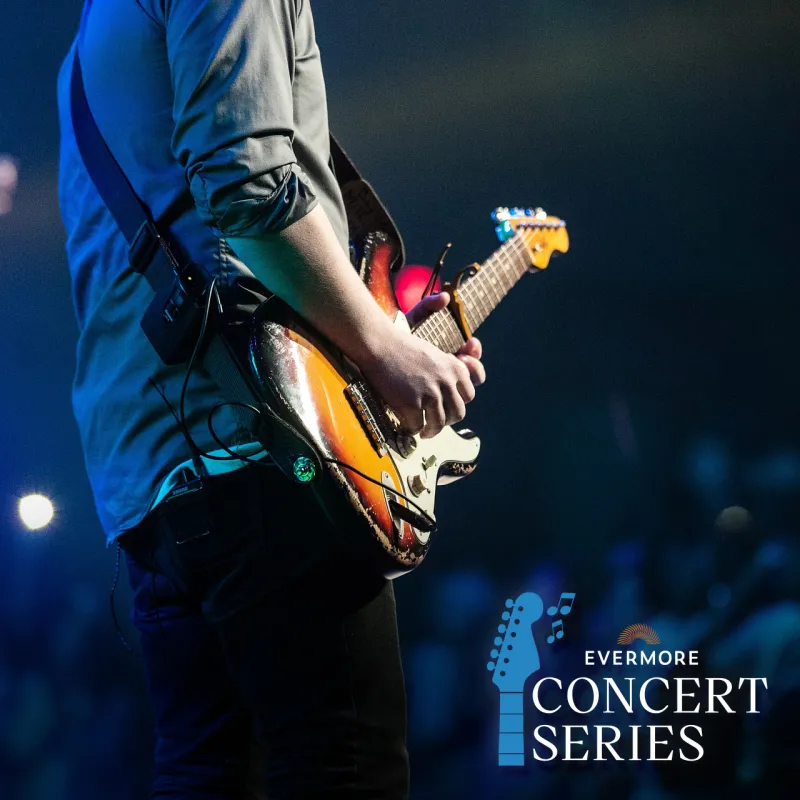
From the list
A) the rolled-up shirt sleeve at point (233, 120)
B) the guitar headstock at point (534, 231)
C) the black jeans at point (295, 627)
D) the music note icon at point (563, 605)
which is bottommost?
the black jeans at point (295, 627)

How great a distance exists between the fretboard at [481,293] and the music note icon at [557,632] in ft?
3.15

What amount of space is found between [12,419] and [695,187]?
77.1 inches

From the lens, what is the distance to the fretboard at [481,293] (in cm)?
117

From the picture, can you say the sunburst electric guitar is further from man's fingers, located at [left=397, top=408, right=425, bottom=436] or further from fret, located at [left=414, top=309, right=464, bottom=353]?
fret, located at [left=414, top=309, right=464, bottom=353]

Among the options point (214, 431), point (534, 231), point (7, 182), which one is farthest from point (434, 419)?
point (7, 182)

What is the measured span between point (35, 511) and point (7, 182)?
847 mm

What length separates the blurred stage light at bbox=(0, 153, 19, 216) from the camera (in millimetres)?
2121

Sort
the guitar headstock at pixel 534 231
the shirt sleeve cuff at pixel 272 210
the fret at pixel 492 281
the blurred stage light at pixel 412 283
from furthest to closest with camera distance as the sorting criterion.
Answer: the blurred stage light at pixel 412 283 < the guitar headstock at pixel 534 231 < the fret at pixel 492 281 < the shirt sleeve cuff at pixel 272 210

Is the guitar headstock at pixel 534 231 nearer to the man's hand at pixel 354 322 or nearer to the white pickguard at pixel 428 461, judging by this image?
the white pickguard at pixel 428 461

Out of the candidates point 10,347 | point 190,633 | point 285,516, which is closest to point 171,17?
point 285,516

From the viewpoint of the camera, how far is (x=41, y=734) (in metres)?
1.97

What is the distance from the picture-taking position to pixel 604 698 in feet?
6.81

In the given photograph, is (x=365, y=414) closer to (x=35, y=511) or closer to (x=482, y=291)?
→ (x=482, y=291)

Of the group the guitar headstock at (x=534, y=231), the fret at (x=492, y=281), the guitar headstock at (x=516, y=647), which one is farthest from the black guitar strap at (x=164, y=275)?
the guitar headstock at (x=516, y=647)
